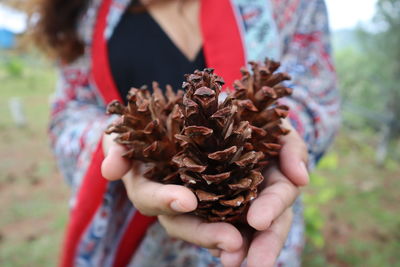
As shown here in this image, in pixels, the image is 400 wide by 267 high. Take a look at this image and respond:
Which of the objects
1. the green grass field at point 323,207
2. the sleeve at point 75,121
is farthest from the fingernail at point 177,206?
the green grass field at point 323,207

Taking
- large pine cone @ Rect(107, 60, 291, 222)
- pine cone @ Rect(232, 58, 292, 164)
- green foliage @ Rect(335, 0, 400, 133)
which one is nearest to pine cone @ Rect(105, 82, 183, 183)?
large pine cone @ Rect(107, 60, 291, 222)

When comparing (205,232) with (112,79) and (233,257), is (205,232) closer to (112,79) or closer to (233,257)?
(233,257)

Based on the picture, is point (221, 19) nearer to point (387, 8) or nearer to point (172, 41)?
point (172, 41)

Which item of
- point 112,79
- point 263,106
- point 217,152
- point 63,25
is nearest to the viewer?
point 217,152

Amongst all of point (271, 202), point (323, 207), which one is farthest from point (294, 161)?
point (323, 207)

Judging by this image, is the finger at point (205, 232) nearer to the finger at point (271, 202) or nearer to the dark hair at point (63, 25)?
the finger at point (271, 202)

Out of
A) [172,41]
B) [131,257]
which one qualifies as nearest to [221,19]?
[172,41]
